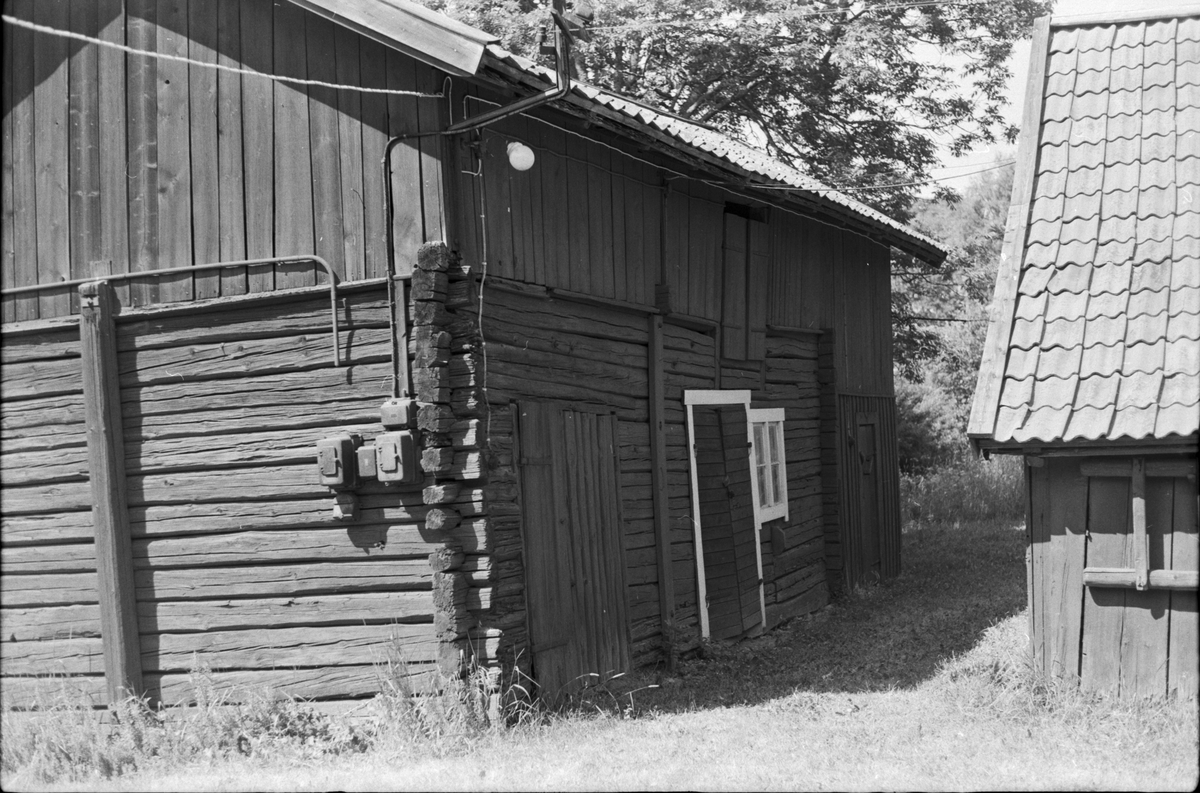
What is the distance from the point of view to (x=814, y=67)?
1884cm

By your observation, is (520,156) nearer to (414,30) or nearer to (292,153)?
(414,30)

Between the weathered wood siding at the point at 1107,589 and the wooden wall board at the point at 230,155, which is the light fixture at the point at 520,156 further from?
the weathered wood siding at the point at 1107,589

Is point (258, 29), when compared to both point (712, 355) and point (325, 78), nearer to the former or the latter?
point (325, 78)

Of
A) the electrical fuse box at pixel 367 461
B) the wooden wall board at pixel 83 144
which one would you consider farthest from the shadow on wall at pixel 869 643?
the wooden wall board at pixel 83 144

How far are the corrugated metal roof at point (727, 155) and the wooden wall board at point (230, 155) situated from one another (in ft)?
6.38

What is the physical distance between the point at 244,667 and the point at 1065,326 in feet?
19.4

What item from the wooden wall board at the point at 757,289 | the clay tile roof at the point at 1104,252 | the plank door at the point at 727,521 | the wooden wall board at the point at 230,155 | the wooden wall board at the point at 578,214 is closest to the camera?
the clay tile roof at the point at 1104,252

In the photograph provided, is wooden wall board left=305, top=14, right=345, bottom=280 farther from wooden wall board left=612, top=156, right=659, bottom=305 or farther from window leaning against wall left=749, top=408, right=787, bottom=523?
window leaning against wall left=749, top=408, right=787, bottom=523

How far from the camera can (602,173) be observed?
9.63m

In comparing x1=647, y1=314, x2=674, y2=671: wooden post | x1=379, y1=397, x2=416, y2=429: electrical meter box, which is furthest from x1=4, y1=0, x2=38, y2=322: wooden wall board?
x1=647, y1=314, x2=674, y2=671: wooden post

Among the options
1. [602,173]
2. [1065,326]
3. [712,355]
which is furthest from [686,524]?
[1065,326]

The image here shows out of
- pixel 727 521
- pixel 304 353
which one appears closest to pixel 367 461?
pixel 304 353

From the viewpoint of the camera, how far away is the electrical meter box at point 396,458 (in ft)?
24.8

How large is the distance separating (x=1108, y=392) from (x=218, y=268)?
232 inches
